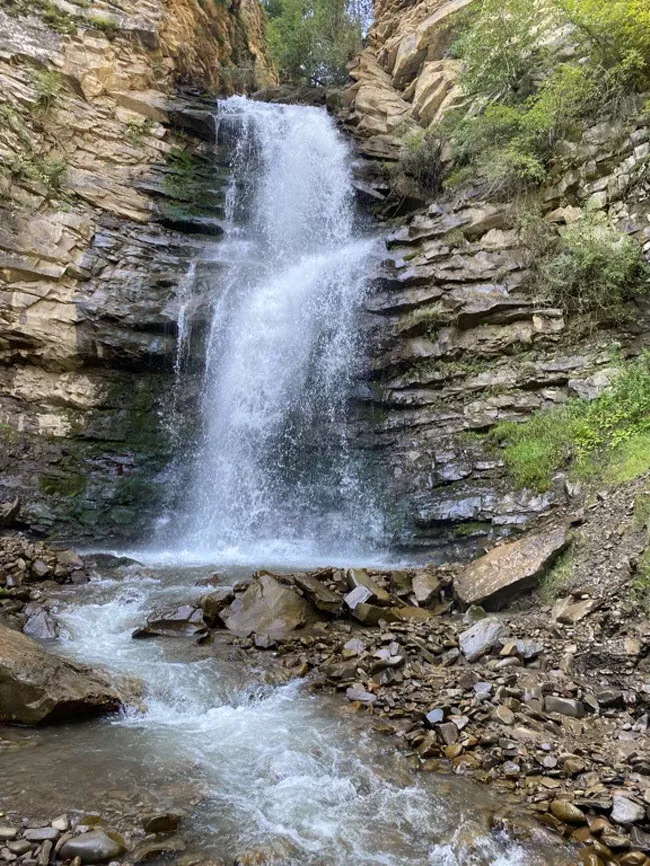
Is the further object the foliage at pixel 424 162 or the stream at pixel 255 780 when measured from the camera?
the foliage at pixel 424 162

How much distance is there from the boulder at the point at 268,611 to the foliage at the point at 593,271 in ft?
28.4

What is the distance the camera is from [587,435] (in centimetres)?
976

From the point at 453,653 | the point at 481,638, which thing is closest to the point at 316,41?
the point at 481,638

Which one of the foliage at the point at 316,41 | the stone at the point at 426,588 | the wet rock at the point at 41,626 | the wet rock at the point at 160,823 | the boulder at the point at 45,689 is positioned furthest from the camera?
the foliage at the point at 316,41

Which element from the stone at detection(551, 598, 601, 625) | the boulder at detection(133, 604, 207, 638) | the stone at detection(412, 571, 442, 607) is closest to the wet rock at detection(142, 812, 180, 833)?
the boulder at detection(133, 604, 207, 638)

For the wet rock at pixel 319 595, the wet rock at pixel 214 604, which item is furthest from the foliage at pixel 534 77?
the wet rock at pixel 214 604

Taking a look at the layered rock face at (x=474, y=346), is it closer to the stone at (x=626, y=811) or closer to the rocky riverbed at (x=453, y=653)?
the rocky riverbed at (x=453, y=653)

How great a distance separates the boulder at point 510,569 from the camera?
22.8 ft

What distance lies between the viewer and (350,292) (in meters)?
14.2

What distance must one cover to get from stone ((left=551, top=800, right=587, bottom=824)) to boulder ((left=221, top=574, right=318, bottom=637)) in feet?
11.7

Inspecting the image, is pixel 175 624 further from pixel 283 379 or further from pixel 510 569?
pixel 283 379

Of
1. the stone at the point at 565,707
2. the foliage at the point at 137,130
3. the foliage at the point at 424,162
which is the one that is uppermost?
the foliage at the point at 137,130

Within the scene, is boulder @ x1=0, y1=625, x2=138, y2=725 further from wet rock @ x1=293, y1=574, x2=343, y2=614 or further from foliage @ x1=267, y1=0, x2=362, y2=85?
foliage @ x1=267, y1=0, x2=362, y2=85

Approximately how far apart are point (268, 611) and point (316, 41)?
28.1 metres
